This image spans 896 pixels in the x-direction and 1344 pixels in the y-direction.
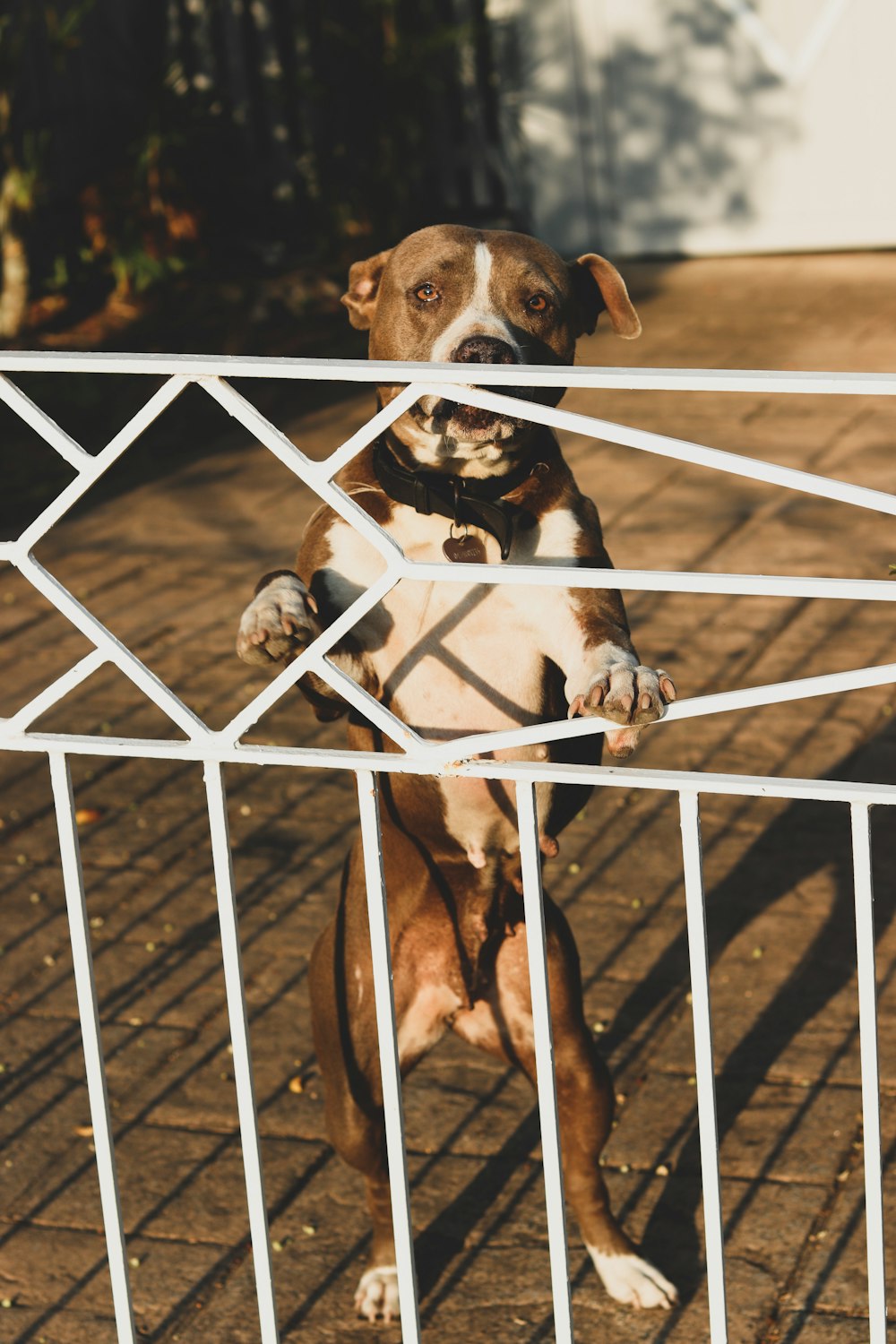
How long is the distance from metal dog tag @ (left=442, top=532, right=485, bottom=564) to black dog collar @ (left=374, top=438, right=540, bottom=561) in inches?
1.3

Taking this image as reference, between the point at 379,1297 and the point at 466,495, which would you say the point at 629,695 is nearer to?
the point at 466,495

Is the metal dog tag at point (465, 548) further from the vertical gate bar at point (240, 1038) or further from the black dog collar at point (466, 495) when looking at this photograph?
the vertical gate bar at point (240, 1038)

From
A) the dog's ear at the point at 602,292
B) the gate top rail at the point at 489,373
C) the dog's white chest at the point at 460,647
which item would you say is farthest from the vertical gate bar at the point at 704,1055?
the dog's ear at the point at 602,292

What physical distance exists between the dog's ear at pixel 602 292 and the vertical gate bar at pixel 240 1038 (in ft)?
4.16

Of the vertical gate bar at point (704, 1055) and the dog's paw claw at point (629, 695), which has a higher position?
the dog's paw claw at point (629, 695)

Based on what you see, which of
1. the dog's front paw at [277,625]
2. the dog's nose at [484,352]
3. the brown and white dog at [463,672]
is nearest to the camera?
the dog's front paw at [277,625]

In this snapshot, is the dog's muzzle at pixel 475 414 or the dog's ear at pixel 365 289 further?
the dog's ear at pixel 365 289

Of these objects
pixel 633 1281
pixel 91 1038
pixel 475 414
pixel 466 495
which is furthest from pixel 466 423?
pixel 633 1281

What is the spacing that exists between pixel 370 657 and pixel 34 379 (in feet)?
23.6

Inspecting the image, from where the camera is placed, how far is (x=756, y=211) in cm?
1145

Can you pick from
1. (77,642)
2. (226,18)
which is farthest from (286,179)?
(77,642)

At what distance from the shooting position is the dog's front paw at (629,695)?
237 centimetres

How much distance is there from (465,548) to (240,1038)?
940 millimetres

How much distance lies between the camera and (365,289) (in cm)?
330
